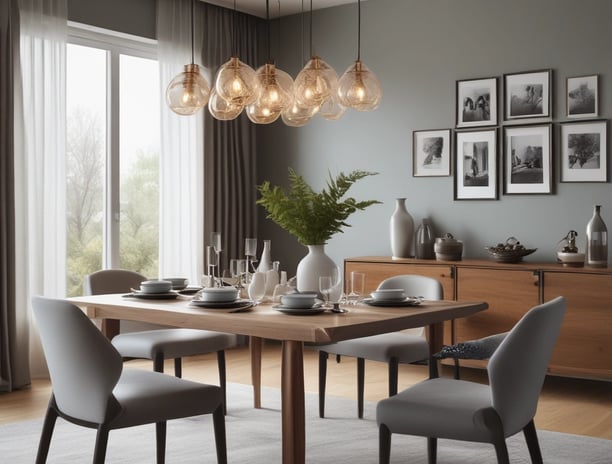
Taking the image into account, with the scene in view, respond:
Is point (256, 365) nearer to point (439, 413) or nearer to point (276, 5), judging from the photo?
point (439, 413)

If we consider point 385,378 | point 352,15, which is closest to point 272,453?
point 385,378

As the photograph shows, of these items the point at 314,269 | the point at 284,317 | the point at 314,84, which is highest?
the point at 314,84

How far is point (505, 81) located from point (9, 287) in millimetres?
3435

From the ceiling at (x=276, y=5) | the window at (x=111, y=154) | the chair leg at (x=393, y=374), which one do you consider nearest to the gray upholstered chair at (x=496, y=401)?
the chair leg at (x=393, y=374)

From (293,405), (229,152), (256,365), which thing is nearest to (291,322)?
(293,405)

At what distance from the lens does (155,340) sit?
13.0 ft

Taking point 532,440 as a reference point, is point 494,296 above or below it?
above

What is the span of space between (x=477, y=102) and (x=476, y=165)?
429 mm

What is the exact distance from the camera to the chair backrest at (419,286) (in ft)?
13.3

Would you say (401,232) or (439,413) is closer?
(439,413)

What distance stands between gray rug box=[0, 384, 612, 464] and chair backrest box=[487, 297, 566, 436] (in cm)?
102

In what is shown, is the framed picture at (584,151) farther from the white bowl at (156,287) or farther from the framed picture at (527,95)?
the white bowl at (156,287)

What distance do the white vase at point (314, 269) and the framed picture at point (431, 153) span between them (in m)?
2.56

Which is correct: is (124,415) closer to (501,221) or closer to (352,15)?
(501,221)
